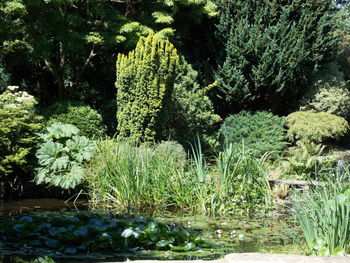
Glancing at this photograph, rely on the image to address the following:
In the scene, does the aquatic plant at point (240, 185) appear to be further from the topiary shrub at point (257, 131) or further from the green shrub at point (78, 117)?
the topiary shrub at point (257, 131)

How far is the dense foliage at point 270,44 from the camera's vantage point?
13.7m

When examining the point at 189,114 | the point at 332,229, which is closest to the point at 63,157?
the point at 189,114

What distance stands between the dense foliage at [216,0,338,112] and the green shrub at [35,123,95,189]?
6.02 m

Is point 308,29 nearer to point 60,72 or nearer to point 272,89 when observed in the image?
point 272,89

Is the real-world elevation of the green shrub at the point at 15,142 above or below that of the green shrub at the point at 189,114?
below

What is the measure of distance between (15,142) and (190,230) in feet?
13.3

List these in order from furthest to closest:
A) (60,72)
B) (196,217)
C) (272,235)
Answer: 1. (60,72)
2. (196,217)
3. (272,235)

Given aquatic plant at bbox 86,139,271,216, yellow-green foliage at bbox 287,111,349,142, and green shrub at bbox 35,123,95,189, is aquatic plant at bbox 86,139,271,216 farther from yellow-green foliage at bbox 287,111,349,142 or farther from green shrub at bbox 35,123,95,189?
yellow-green foliage at bbox 287,111,349,142

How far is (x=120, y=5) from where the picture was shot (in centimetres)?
1422

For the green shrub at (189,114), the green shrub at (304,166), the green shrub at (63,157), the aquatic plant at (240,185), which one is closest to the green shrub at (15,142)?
the green shrub at (63,157)

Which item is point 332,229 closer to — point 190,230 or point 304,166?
point 190,230

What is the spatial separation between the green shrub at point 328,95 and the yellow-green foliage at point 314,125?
473 mm

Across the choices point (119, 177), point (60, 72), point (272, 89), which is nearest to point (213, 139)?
point (272, 89)

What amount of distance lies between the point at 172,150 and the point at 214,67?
594 cm
